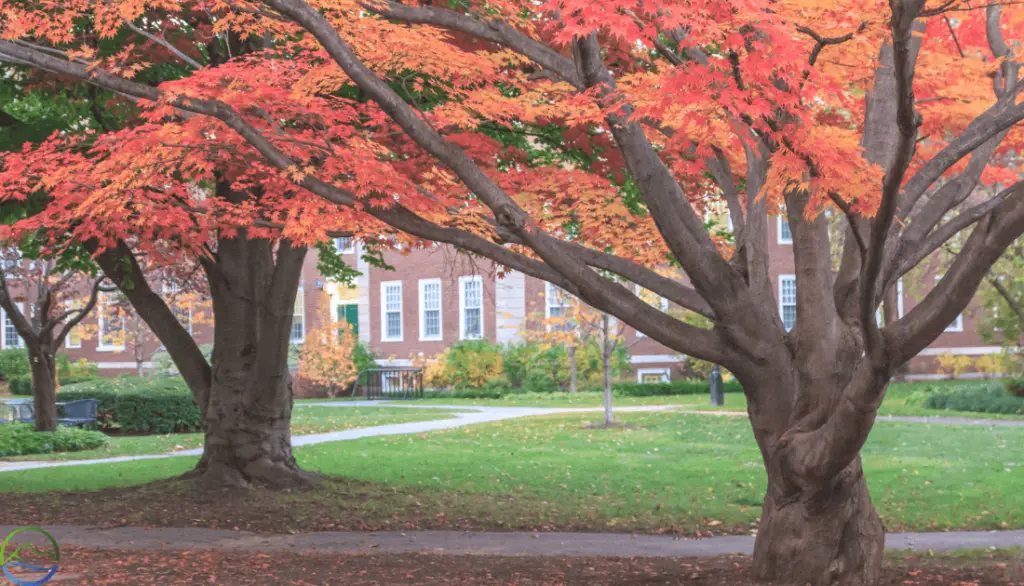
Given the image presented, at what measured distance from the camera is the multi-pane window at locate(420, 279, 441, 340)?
1617 inches

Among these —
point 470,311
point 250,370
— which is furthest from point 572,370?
point 250,370

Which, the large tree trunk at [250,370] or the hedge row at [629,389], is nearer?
the large tree trunk at [250,370]

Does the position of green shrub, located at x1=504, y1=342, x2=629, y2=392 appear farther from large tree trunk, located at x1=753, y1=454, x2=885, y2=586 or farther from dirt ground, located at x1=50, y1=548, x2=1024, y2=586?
large tree trunk, located at x1=753, y1=454, x2=885, y2=586

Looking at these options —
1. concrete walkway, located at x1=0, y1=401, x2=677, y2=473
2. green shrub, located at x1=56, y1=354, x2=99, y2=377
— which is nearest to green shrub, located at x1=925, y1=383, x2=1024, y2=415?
concrete walkway, located at x1=0, y1=401, x2=677, y2=473

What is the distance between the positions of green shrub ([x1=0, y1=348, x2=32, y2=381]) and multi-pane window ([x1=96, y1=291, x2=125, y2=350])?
3147 mm

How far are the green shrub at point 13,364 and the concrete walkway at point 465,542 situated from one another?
35892 mm

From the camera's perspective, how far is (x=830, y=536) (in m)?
8.21

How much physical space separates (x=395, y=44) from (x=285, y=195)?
308 centimetres

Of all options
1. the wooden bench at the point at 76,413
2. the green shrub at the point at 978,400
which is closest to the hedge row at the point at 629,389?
the green shrub at the point at 978,400

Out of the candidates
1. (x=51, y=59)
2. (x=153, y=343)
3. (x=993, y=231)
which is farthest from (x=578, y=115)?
(x=153, y=343)

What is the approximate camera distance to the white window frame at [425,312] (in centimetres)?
4091

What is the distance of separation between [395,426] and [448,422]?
143 centimetres

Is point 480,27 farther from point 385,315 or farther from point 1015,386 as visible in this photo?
point 385,315

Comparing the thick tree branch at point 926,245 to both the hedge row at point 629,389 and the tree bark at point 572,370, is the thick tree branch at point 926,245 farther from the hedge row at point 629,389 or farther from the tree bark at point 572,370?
the hedge row at point 629,389
